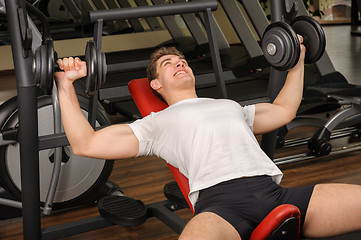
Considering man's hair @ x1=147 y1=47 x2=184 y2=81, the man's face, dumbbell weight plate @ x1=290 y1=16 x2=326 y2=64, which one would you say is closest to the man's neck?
the man's face

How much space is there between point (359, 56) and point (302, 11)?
3.50 m

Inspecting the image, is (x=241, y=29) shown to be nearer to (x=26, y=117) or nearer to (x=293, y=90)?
(x=293, y=90)

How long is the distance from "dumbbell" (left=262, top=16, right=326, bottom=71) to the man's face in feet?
1.00

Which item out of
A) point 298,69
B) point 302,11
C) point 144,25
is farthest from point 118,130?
point 144,25

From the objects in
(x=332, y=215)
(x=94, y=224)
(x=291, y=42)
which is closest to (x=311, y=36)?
(x=291, y=42)

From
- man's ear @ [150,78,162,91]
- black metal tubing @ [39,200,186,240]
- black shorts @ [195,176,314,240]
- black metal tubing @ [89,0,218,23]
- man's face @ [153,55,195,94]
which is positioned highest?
black metal tubing @ [89,0,218,23]

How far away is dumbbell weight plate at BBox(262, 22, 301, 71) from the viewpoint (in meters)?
1.69

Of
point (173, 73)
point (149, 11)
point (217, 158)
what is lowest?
point (217, 158)

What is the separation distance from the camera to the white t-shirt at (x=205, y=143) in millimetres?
1561

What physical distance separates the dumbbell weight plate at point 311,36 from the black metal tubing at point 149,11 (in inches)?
13.7

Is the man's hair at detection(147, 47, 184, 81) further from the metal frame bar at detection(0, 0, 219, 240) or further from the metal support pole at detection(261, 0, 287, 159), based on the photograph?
the metal support pole at detection(261, 0, 287, 159)

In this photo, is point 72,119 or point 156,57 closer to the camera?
point 72,119

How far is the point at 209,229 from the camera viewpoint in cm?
135

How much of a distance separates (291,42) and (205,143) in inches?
18.5
